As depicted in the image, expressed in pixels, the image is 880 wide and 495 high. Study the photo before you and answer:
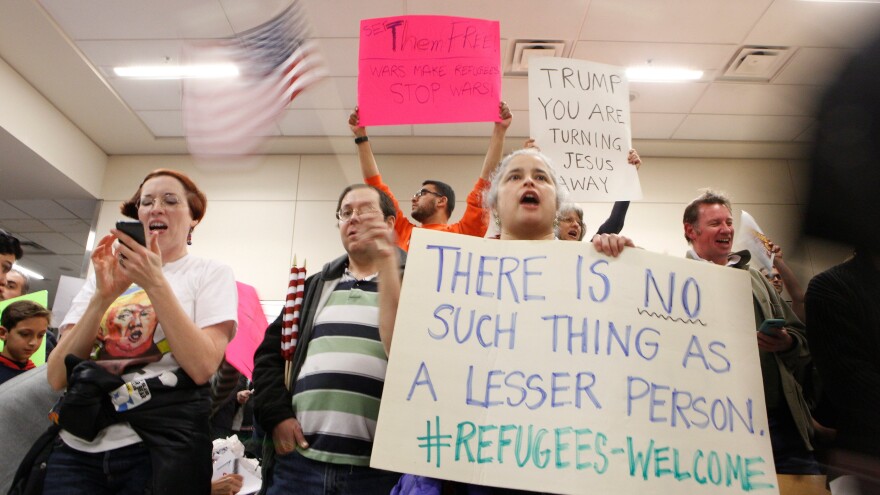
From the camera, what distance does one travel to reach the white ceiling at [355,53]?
3246 millimetres

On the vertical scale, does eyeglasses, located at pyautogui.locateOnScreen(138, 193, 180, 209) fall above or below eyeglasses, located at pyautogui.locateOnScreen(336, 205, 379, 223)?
above

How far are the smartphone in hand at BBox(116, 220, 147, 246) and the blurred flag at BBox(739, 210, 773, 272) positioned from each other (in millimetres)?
1923

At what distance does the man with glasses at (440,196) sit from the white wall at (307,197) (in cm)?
211

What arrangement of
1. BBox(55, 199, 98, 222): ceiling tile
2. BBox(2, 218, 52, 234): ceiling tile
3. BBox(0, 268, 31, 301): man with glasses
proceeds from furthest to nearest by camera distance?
BBox(2, 218, 52, 234): ceiling tile < BBox(55, 199, 98, 222): ceiling tile < BBox(0, 268, 31, 301): man with glasses

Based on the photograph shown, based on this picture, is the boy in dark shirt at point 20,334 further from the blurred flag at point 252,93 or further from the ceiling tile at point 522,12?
the ceiling tile at point 522,12

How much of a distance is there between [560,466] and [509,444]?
0.29 feet

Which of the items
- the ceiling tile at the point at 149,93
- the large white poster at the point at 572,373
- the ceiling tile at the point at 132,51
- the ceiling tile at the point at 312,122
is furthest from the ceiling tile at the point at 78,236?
the large white poster at the point at 572,373

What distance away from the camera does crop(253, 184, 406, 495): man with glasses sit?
3.56 feet

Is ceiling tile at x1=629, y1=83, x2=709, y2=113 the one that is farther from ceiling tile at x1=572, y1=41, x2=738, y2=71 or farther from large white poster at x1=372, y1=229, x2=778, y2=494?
large white poster at x1=372, y1=229, x2=778, y2=494

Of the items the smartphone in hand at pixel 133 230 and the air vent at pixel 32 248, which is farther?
the air vent at pixel 32 248

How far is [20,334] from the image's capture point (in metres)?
2.38

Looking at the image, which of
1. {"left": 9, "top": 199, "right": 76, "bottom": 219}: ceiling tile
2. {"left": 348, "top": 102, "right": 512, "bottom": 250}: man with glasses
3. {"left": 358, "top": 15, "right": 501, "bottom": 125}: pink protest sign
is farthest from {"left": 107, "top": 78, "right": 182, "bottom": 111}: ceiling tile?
{"left": 358, "top": 15, "right": 501, "bottom": 125}: pink protest sign

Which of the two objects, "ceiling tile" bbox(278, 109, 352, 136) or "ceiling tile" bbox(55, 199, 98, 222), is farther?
"ceiling tile" bbox(55, 199, 98, 222)

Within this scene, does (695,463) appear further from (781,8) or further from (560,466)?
(781,8)
